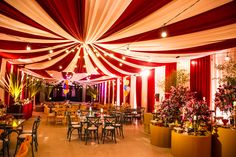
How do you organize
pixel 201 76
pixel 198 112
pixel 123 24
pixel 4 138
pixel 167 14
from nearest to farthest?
pixel 167 14 < pixel 123 24 < pixel 4 138 < pixel 198 112 < pixel 201 76

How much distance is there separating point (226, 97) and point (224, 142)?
1127 millimetres

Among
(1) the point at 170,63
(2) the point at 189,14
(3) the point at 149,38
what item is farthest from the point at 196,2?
(1) the point at 170,63

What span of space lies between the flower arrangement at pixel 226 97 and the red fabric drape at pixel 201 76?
1.93 metres

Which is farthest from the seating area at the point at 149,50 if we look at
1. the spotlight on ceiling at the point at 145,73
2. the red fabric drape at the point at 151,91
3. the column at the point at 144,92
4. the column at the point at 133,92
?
the column at the point at 133,92

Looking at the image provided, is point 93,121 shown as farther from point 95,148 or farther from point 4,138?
point 4,138

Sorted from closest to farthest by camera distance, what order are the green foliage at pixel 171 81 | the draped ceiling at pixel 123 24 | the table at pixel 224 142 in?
the draped ceiling at pixel 123 24, the table at pixel 224 142, the green foliage at pixel 171 81

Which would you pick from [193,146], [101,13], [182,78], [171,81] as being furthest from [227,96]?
[101,13]

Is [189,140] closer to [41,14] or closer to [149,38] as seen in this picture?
[149,38]

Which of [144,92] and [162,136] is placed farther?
A: [144,92]

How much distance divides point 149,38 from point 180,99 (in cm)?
250

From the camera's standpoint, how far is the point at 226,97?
550cm

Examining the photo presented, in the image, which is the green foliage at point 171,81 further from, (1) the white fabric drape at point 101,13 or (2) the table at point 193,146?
(1) the white fabric drape at point 101,13

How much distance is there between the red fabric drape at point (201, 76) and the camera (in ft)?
24.7

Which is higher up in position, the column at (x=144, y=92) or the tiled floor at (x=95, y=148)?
the column at (x=144, y=92)
